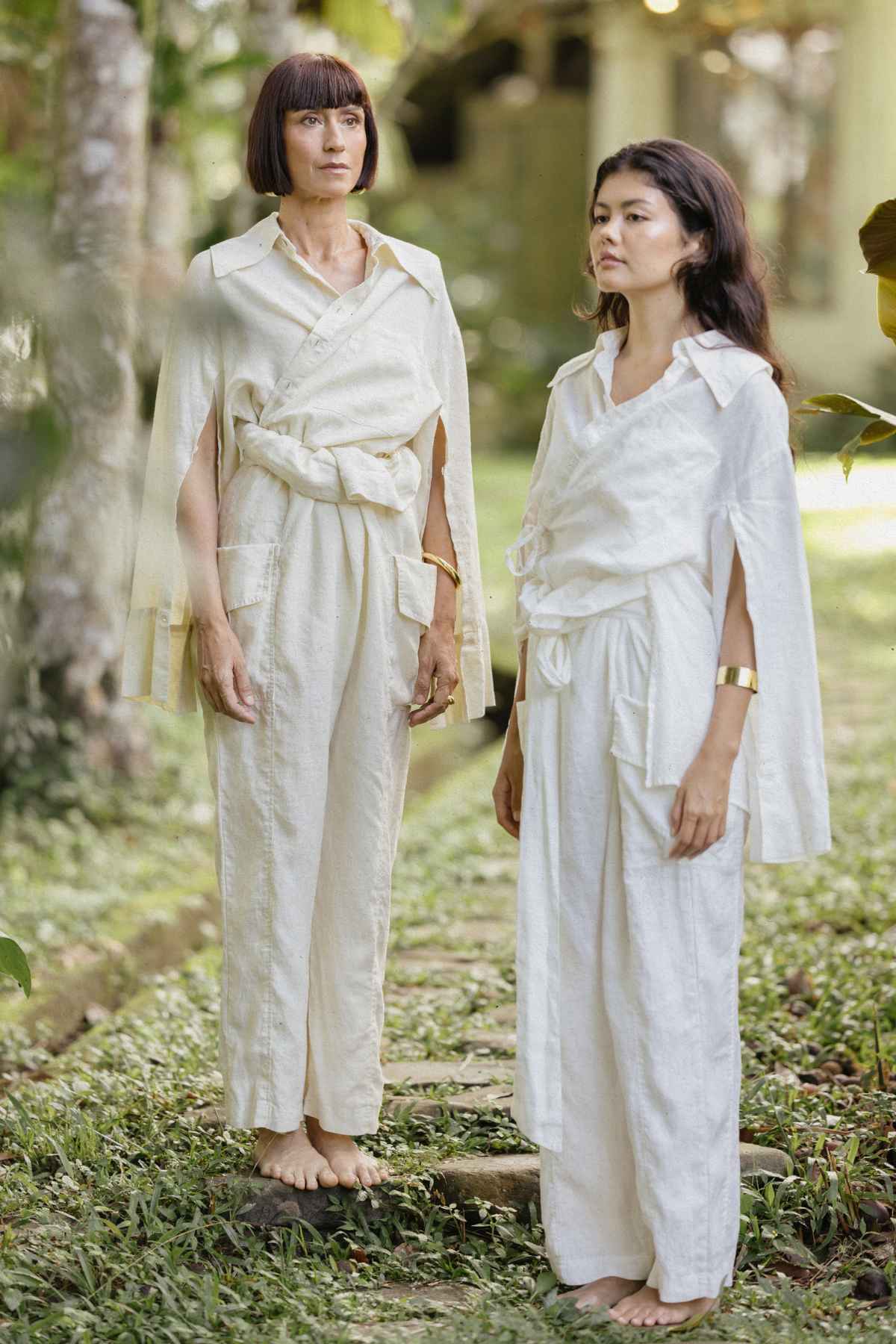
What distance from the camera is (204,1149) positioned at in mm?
3072

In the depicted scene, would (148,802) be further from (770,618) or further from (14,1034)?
(770,618)

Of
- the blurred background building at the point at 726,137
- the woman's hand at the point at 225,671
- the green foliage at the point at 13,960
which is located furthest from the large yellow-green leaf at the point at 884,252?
the blurred background building at the point at 726,137

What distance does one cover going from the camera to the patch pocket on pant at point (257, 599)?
9.18ft

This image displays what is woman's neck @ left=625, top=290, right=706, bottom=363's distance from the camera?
102 inches

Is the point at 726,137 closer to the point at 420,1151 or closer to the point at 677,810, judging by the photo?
the point at 420,1151

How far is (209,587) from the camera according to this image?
9.04 ft

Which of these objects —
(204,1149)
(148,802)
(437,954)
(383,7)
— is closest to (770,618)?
(204,1149)

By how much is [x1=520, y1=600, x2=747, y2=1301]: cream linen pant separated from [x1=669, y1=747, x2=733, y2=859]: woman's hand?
0.03m

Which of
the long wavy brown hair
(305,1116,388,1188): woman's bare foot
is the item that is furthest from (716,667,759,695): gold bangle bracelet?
(305,1116,388,1188): woman's bare foot

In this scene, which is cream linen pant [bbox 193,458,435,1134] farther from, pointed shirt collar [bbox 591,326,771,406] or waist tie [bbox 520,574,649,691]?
pointed shirt collar [bbox 591,326,771,406]

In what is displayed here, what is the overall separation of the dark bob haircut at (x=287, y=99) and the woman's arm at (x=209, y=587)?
41cm

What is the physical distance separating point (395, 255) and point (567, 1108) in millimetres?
1460

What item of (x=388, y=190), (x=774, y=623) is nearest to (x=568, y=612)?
(x=774, y=623)

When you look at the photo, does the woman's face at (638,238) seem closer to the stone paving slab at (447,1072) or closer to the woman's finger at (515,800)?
the woman's finger at (515,800)
